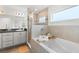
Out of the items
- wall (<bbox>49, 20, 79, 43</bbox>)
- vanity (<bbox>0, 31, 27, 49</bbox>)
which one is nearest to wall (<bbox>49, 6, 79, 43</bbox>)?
wall (<bbox>49, 20, 79, 43</bbox>)

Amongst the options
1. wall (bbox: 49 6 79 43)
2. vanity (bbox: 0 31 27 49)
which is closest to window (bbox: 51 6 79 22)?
wall (bbox: 49 6 79 43)

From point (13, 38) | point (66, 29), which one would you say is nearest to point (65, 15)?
point (66, 29)

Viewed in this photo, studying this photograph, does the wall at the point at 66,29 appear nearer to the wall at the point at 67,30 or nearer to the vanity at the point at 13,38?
the wall at the point at 67,30

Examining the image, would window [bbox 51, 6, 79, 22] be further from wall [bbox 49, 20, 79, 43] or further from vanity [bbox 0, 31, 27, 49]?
vanity [bbox 0, 31, 27, 49]

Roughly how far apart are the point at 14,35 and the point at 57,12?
1118 millimetres

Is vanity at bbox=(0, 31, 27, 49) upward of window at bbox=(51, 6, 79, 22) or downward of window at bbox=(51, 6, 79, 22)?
downward

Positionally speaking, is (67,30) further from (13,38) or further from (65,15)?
(13,38)

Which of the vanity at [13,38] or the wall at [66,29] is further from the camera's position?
the vanity at [13,38]

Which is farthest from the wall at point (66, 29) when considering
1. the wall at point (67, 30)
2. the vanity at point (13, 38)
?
the vanity at point (13, 38)

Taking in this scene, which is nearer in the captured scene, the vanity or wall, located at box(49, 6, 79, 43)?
wall, located at box(49, 6, 79, 43)

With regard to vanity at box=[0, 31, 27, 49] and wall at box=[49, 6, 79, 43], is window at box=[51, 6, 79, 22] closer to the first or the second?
wall at box=[49, 6, 79, 43]

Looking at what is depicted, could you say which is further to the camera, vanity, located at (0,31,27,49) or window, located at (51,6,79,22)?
vanity, located at (0,31,27,49)

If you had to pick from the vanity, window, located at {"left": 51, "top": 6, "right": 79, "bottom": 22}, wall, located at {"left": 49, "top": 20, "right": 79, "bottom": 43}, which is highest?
window, located at {"left": 51, "top": 6, "right": 79, "bottom": 22}
